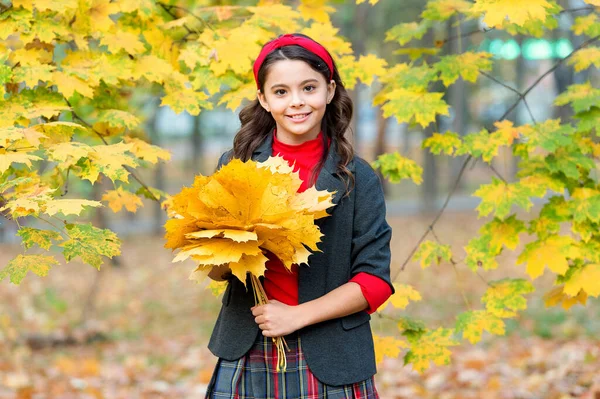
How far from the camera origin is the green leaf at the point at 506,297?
3160 millimetres

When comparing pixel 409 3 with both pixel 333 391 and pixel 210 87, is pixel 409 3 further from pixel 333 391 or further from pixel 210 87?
pixel 333 391

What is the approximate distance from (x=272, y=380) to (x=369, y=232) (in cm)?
52

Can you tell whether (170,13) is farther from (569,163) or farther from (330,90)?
(569,163)

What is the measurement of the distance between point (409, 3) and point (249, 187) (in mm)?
14146

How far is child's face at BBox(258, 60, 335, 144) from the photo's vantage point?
7.00ft

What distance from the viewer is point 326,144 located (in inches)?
89.9

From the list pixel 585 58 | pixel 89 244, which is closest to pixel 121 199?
pixel 89 244

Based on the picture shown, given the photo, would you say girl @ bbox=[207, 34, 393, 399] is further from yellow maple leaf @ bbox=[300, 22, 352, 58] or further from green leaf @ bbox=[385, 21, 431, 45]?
green leaf @ bbox=[385, 21, 431, 45]

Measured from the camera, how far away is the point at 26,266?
221cm

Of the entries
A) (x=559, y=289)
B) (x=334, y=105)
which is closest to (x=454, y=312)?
(x=559, y=289)

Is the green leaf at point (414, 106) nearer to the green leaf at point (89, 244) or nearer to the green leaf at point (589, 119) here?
the green leaf at point (589, 119)

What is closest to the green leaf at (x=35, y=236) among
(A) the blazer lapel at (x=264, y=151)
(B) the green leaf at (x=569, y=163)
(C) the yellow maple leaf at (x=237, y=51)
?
(A) the blazer lapel at (x=264, y=151)

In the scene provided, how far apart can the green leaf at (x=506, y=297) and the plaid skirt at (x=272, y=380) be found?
120cm

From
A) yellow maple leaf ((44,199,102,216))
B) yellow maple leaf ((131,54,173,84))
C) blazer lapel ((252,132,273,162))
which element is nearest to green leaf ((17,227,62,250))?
yellow maple leaf ((44,199,102,216))
